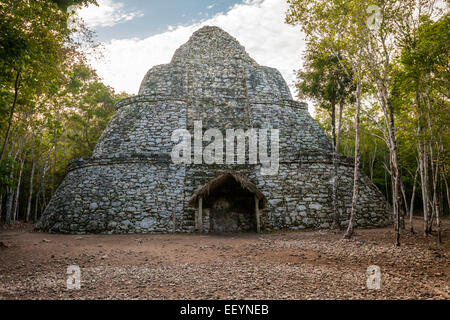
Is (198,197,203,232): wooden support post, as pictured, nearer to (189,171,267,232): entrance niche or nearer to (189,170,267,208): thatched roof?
(189,171,267,232): entrance niche

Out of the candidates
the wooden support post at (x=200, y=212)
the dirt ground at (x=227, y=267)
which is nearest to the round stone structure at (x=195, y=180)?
the wooden support post at (x=200, y=212)

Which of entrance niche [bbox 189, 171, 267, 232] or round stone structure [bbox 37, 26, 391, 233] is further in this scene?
round stone structure [bbox 37, 26, 391, 233]

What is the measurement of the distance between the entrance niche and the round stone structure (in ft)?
0.13

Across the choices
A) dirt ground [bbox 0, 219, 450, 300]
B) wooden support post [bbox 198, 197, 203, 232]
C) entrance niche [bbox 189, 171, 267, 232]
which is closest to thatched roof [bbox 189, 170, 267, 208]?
entrance niche [bbox 189, 171, 267, 232]

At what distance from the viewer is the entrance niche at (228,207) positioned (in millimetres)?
10992

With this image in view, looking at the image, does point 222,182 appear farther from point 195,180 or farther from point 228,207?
point 195,180

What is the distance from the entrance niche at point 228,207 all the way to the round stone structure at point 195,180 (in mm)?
41

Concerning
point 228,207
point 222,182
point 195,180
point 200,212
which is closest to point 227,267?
point 200,212

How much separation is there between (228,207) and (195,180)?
2111mm

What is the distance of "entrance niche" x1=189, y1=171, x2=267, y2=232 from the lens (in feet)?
36.1

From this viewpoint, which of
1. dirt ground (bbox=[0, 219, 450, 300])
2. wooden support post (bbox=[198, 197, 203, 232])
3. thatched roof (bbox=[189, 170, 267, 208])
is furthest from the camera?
wooden support post (bbox=[198, 197, 203, 232])

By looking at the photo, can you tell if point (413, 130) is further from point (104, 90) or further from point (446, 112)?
point (104, 90)

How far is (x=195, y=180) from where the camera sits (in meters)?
12.5

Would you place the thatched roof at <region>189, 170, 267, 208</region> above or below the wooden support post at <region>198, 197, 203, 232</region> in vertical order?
above
